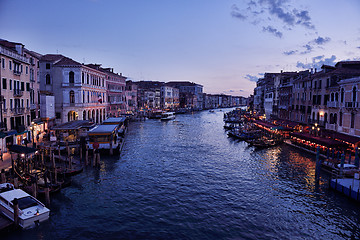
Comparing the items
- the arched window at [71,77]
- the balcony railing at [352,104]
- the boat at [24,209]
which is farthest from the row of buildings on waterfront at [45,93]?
the balcony railing at [352,104]

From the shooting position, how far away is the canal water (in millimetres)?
13523

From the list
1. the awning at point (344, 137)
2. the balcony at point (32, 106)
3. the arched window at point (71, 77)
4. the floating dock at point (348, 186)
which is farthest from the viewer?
the arched window at point (71, 77)

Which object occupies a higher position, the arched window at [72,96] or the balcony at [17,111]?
the arched window at [72,96]

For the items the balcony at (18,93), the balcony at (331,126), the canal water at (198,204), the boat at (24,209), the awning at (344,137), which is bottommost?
the canal water at (198,204)

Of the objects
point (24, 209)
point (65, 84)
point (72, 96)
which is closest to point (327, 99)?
point (24, 209)

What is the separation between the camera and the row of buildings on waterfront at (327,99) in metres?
26.4

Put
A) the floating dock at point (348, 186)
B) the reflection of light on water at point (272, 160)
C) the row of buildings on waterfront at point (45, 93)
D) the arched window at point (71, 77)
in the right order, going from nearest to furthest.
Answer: the floating dock at point (348, 186), the reflection of light on water at point (272, 160), the row of buildings on waterfront at point (45, 93), the arched window at point (71, 77)

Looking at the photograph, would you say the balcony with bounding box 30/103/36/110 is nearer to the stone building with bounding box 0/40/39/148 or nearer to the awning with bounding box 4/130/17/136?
the stone building with bounding box 0/40/39/148

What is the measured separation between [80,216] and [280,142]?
32.2 metres

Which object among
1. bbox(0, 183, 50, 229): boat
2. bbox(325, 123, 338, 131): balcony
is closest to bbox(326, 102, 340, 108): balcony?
bbox(325, 123, 338, 131): balcony

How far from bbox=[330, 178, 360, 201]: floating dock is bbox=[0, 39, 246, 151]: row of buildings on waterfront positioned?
2834cm

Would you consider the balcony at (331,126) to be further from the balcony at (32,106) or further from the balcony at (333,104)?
the balcony at (32,106)

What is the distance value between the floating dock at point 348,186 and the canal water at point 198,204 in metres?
0.48

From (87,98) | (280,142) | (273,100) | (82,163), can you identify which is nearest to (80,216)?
(82,163)
